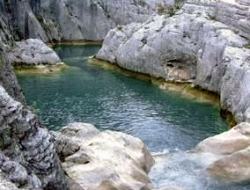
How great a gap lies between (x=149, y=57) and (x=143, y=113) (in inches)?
740

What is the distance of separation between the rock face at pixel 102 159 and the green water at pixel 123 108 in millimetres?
5172

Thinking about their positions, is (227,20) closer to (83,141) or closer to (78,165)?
(83,141)

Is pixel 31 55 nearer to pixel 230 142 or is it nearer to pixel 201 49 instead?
pixel 201 49

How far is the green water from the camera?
1548 inches

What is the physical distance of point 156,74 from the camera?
61062 mm

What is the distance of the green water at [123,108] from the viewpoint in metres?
39.3

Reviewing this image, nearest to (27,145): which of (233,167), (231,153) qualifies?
(233,167)

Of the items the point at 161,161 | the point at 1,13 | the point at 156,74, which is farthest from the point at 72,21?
the point at 161,161

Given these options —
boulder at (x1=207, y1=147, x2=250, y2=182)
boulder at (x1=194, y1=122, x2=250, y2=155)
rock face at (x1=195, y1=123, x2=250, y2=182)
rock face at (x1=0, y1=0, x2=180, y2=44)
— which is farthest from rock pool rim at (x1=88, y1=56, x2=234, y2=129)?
rock face at (x1=0, y1=0, x2=180, y2=44)

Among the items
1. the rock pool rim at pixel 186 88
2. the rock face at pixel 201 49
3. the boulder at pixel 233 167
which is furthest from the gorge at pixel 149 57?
the rock pool rim at pixel 186 88

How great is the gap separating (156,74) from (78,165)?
38.0 m

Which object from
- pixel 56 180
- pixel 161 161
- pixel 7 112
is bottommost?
pixel 161 161

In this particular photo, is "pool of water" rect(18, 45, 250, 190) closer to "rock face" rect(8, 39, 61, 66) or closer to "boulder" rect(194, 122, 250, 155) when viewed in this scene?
"boulder" rect(194, 122, 250, 155)

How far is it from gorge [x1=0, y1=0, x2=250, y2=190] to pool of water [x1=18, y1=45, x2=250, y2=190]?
37cm
